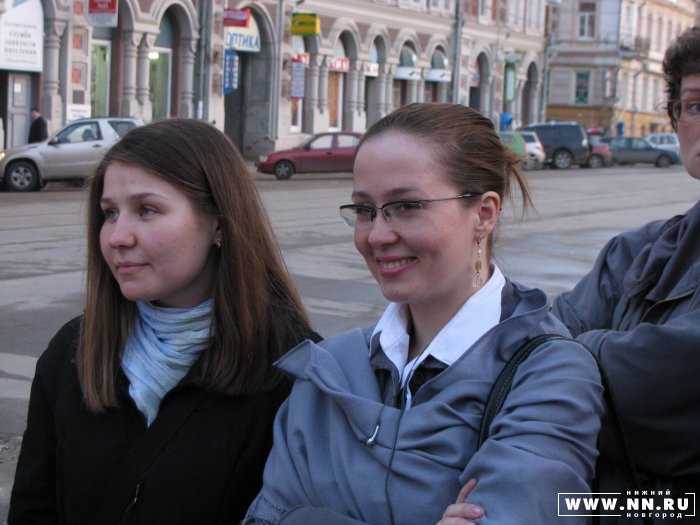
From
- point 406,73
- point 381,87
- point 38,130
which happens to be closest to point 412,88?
point 406,73

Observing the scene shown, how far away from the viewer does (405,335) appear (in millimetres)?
2510

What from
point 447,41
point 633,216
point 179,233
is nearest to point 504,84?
point 447,41

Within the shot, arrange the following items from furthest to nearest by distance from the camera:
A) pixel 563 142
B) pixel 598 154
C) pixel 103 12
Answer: pixel 598 154 < pixel 563 142 < pixel 103 12

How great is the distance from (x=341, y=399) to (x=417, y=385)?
171mm

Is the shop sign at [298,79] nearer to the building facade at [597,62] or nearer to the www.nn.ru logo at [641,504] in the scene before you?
the building facade at [597,62]

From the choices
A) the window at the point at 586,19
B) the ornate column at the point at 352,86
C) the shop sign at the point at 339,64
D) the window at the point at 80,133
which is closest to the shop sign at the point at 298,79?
the shop sign at the point at 339,64

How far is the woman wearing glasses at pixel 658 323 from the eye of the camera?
8.11 feet

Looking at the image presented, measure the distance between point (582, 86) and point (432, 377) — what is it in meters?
71.3

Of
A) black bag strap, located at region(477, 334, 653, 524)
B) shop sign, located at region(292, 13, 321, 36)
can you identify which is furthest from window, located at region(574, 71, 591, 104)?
black bag strap, located at region(477, 334, 653, 524)

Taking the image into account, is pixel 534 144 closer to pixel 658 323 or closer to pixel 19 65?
pixel 19 65

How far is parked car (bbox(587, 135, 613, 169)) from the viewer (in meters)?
47.2

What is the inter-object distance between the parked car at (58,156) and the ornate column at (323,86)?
1799cm

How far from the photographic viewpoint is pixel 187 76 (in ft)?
116

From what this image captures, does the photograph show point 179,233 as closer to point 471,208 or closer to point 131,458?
point 131,458
